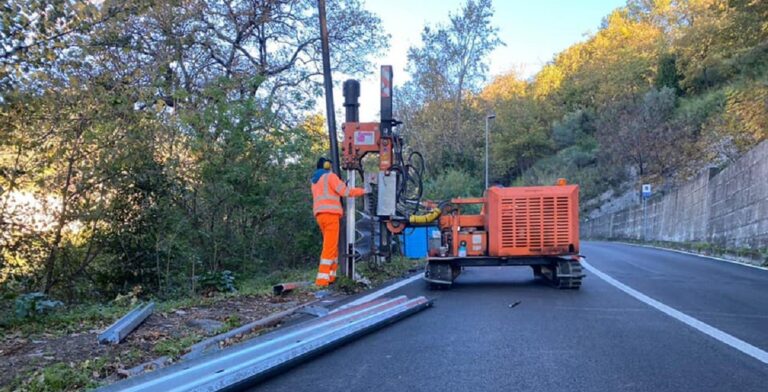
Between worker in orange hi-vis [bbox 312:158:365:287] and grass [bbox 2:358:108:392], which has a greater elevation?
worker in orange hi-vis [bbox 312:158:365:287]

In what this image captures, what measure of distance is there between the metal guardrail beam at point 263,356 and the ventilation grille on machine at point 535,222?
11.5 ft

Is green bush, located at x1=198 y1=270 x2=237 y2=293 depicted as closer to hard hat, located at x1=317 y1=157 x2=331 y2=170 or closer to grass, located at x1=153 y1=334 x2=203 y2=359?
hard hat, located at x1=317 y1=157 x2=331 y2=170

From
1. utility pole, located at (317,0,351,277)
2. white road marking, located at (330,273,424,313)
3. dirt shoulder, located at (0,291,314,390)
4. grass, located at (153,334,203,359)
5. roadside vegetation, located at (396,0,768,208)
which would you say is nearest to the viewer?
dirt shoulder, located at (0,291,314,390)

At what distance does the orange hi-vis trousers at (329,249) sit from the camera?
10.1 metres

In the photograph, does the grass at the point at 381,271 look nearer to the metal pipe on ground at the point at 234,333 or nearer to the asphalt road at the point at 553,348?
the asphalt road at the point at 553,348

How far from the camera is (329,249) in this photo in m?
10.2

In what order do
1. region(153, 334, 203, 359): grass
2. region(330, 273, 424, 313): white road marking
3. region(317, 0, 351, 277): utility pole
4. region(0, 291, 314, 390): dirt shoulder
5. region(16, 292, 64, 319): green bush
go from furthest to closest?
region(317, 0, 351, 277): utility pole, region(330, 273, 424, 313): white road marking, region(16, 292, 64, 319): green bush, region(153, 334, 203, 359): grass, region(0, 291, 314, 390): dirt shoulder

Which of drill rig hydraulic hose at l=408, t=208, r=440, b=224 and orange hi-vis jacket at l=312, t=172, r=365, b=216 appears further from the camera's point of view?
drill rig hydraulic hose at l=408, t=208, r=440, b=224

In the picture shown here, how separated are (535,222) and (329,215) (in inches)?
135

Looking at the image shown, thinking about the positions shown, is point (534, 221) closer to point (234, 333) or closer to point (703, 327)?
point (703, 327)

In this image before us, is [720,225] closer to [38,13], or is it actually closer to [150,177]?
[150,177]

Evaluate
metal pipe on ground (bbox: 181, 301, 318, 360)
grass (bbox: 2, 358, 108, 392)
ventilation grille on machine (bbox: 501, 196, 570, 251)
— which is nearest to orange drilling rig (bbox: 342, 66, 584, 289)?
ventilation grille on machine (bbox: 501, 196, 570, 251)

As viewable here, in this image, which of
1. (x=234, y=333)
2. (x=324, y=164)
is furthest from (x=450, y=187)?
(x=234, y=333)

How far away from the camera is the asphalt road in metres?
4.57
